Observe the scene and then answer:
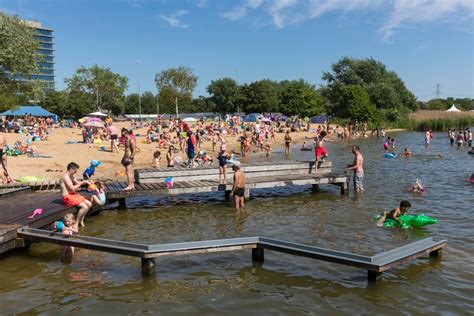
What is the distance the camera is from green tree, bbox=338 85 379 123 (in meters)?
64.9

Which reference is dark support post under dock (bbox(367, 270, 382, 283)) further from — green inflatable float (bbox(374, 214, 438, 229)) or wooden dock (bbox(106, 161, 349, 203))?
wooden dock (bbox(106, 161, 349, 203))

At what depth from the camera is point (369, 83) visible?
3012 inches

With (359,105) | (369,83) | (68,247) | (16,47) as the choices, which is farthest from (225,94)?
(68,247)

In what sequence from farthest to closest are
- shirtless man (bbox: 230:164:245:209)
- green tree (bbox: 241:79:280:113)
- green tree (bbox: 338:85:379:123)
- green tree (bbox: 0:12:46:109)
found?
green tree (bbox: 241:79:280:113)
green tree (bbox: 338:85:379:123)
green tree (bbox: 0:12:46:109)
shirtless man (bbox: 230:164:245:209)

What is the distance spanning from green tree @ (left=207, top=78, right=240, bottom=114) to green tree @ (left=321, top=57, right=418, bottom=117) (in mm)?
26249

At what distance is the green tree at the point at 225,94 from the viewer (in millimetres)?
101312

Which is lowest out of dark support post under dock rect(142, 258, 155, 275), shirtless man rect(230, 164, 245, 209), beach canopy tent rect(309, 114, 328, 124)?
dark support post under dock rect(142, 258, 155, 275)

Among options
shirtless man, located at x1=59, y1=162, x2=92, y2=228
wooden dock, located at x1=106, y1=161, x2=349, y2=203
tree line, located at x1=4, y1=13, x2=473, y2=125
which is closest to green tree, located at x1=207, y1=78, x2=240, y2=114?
tree line, located at x1=4, y1=13, x2=473, y2=125

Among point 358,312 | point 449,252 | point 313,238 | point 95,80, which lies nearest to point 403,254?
point 358,312

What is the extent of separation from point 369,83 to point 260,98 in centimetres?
2514

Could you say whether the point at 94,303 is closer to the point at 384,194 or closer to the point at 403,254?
the point at 403,254

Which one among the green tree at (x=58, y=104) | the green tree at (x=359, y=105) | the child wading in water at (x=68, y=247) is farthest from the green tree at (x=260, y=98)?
the child wading in water at (x=68, y=247)

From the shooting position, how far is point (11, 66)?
23547mm

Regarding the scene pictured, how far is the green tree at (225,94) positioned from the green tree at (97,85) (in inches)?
983
